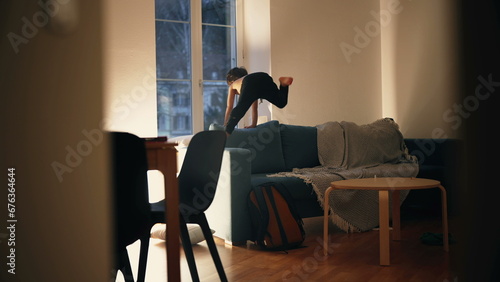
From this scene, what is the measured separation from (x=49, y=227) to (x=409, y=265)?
2.95m

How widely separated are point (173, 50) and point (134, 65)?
97 cm

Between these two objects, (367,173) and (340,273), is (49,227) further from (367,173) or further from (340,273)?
(367,173)

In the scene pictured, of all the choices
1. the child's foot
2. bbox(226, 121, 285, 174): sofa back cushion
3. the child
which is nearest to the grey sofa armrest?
the child

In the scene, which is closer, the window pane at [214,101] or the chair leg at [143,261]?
the chair leg at [143,261]

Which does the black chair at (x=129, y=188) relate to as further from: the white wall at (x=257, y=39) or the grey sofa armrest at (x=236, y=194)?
the white wall at (x=257, y=39)

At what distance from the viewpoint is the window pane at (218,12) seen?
18.1 ft

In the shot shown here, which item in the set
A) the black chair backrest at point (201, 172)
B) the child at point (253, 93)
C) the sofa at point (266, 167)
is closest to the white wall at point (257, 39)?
the sofa at point (266, 167)

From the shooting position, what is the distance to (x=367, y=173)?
14.9ft

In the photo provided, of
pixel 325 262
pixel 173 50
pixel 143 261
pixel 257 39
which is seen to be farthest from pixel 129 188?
pixel 257 39

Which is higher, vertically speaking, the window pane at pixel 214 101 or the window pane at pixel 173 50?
the window pane at pixel 173 50

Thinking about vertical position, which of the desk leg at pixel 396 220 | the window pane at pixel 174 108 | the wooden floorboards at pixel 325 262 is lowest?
the wooden floorboards at pixel 325 262

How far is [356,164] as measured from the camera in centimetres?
484

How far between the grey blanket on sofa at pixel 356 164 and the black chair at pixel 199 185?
176cm

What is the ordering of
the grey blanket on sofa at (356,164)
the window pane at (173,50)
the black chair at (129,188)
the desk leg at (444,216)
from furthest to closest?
the window pane at (173,50) < the grey blanket on sofa at (356,164) < the desk leg at (444,216) < the black chair at (129,188)
